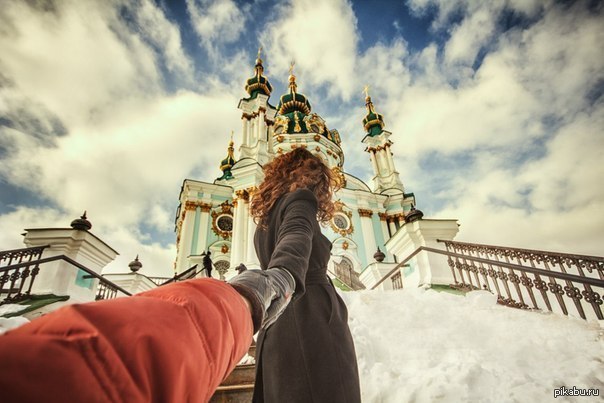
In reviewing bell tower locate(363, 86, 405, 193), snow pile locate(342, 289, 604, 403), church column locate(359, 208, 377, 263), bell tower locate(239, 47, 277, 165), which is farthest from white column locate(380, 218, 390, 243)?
snow pile locate(342, 289, 604, 403)

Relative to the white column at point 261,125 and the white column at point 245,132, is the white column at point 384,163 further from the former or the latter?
the white column at point 245,132

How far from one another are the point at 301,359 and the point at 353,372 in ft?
0.98

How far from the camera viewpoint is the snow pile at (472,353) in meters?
2.34

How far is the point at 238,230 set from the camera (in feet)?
49.4

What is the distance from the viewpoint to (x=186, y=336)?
1.62 feet

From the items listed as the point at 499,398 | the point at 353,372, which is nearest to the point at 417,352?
the point at 499,398

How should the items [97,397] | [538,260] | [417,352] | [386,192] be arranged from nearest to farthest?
1. [97,397]
2. [417,352]
3. [538,260]
4. [386,192]

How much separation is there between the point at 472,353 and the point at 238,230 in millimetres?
13250

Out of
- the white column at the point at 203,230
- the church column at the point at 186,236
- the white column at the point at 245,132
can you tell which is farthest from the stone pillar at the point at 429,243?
the white column at the point at 245,132

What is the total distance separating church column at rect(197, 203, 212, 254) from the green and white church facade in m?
0.06

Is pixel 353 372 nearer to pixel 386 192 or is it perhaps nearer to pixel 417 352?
pixel 417 352

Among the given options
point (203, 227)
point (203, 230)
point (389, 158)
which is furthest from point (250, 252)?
point (389, 158)

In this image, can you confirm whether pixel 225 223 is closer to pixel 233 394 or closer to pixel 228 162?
pixel 228 162

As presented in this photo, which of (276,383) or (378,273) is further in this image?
(378,273)
